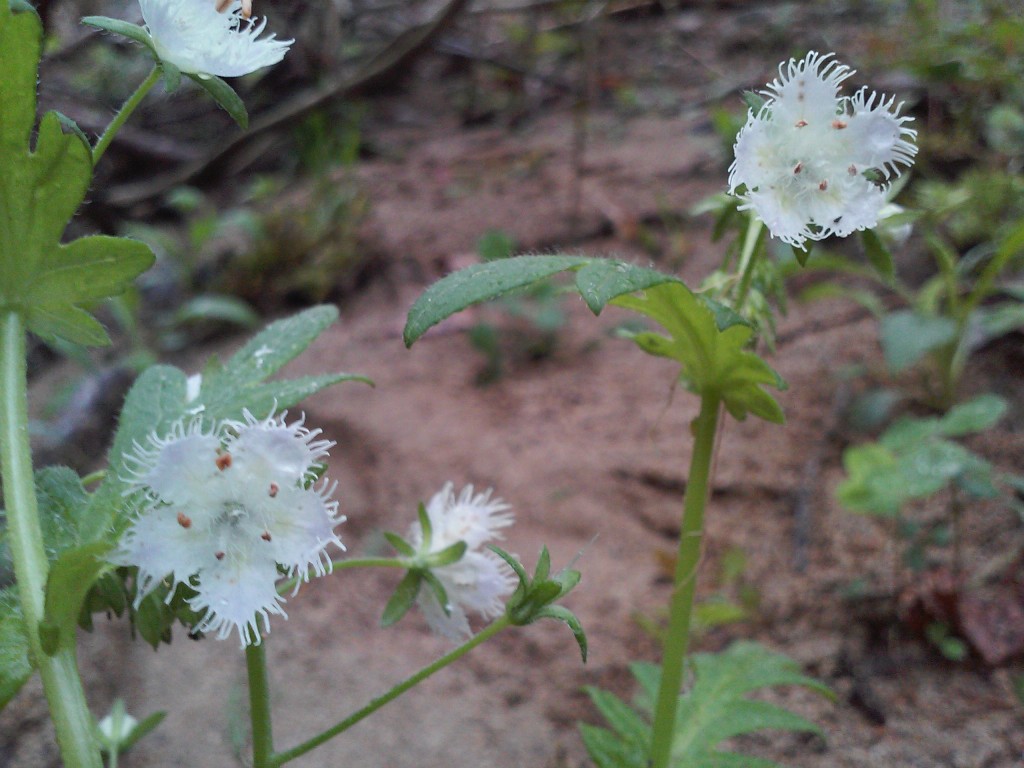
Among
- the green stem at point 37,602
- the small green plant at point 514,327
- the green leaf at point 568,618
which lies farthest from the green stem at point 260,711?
the small green plant at point 514,327

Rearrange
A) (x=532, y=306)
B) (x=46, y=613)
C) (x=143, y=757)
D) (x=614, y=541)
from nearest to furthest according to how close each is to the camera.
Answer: (x=46, y=613)
(x=143, y=757)
(x=614, y=541)
(x=532, y=306)

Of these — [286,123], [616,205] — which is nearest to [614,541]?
[616,205]

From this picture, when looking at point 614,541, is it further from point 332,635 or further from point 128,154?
point 128,154

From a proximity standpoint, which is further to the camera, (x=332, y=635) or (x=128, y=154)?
(x=128, y=154)

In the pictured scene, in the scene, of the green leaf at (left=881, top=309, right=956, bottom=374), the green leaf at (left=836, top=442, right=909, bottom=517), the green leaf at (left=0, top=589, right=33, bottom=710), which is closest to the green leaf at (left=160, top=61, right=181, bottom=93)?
the green leaf at (left=0, top=589, right=33, bottom=710)

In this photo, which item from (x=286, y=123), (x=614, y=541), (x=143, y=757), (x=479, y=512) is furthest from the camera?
(x=286, y=123)

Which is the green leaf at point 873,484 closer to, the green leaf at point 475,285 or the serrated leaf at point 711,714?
the serrated leaf at point 711,714
